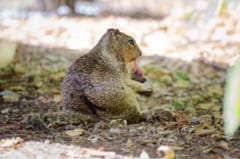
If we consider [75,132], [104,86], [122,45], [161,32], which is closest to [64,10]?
[161,32]

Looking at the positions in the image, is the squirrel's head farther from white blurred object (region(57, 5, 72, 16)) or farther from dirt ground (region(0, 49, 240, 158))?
white blurred object (region(57, 5, 72, 16))

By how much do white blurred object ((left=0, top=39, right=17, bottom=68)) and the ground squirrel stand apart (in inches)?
107

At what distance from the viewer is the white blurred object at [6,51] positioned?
284 inches

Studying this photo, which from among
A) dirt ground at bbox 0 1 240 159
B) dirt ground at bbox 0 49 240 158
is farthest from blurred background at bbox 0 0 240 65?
dirt ground at bbox 0 49 240 158

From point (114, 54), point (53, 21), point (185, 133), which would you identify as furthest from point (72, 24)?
point (185, 133)

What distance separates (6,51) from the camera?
759 centimetres

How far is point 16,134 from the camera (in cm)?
432

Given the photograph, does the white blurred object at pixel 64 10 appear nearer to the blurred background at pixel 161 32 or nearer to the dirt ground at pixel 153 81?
the blurred background at pixel 161 32

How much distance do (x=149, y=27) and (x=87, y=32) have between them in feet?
3.74

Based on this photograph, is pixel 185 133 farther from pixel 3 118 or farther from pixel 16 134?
pixel 3 118

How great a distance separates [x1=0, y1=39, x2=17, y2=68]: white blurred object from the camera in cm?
722

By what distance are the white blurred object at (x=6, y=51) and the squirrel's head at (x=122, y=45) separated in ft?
8.84

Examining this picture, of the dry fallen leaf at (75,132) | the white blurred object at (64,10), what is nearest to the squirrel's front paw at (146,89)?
the dry fallen leaf at (75,132)

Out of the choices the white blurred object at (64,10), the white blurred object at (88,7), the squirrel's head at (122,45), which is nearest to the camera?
the squirrel's head at (122,45)
